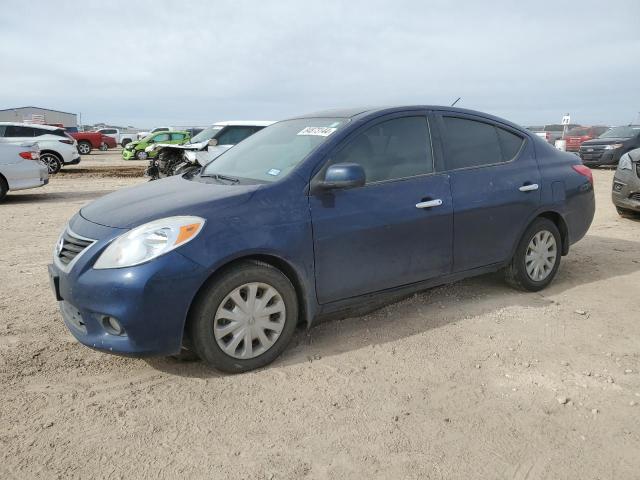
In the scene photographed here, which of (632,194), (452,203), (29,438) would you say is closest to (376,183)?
(452,203)

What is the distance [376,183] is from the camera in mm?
3668

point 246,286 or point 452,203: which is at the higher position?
point 452,203

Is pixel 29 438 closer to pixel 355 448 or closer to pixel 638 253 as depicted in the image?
pixel 355 448

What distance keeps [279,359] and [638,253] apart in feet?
15.9

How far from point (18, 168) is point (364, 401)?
1042 cm

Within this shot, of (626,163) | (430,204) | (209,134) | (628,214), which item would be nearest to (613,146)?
(628,214)

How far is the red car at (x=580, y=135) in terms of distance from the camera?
78.8 ft

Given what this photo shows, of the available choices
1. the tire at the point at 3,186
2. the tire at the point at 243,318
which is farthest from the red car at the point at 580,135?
the tire at the point at 243,318

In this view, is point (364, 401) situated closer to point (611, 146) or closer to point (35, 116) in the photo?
point (611, 146)

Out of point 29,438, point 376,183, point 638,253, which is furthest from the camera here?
A: point 638,253

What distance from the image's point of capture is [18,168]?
10781mm

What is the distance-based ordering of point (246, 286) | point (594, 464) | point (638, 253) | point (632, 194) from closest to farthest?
point (594, 464), point (246, 286), point (638, 253), point (632, 194)

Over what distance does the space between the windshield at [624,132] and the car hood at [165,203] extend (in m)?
18.6

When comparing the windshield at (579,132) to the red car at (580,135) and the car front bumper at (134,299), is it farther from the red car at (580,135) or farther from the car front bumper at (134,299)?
the car front bumper at (134,299)
